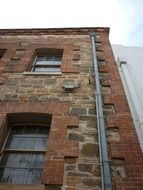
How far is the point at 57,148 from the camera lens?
18.5 ft

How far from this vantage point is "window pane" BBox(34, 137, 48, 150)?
6.17 m

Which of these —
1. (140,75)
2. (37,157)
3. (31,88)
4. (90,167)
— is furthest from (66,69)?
(90,167)

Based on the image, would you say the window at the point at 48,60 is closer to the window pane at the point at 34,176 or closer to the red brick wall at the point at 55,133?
the red brick wall at the point at 55,133

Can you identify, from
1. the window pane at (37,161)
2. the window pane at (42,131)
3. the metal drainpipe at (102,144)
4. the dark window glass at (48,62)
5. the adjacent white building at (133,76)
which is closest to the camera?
the metal drainpipe at (102,144)

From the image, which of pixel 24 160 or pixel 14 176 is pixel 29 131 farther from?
pixel 14 176

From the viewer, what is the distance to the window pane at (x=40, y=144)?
617cm

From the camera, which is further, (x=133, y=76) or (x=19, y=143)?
(x=133, y=76)

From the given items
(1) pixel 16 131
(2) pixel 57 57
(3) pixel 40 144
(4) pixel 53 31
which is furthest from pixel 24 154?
(4) pixel 53 31

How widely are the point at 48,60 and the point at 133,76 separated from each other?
349 cm

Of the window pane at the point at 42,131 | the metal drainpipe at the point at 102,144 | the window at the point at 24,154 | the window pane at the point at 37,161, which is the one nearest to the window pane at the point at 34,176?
the window at the point at 24,154

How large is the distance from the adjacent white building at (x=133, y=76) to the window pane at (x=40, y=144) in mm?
2460

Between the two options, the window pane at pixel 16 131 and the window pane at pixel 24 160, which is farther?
the window pane at pixel 16 131

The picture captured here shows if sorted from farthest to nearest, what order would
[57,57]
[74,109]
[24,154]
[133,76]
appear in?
1. [57,57]
2. [133,76]
3. [74,109]
4. [24,154]

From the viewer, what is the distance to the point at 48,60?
1030cm
